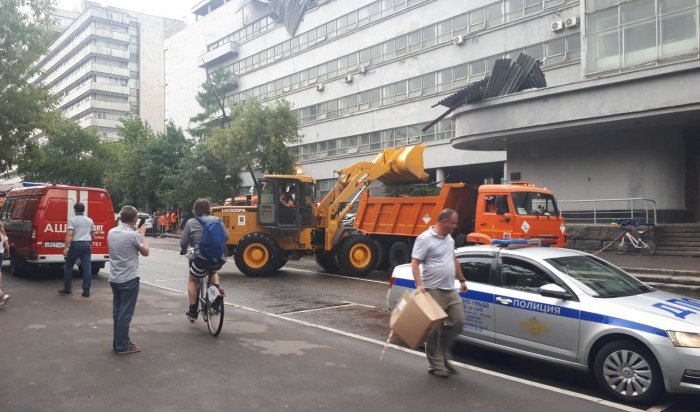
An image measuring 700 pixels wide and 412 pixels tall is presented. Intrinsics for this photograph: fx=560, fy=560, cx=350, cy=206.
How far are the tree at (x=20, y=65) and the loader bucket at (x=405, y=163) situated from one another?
968 centimetres

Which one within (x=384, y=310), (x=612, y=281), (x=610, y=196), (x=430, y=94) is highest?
(x=430, y=94)

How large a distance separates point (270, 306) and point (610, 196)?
1494 centimetres

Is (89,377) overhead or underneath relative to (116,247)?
underneath

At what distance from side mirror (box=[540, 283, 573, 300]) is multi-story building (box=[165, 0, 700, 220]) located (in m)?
13.1

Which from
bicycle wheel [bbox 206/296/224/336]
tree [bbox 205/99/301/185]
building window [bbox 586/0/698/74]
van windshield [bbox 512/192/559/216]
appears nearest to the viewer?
bicycle wheel [bbox 206/296/224/336]

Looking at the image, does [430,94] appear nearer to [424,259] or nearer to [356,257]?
[356,257]

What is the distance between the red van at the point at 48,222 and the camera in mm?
12102

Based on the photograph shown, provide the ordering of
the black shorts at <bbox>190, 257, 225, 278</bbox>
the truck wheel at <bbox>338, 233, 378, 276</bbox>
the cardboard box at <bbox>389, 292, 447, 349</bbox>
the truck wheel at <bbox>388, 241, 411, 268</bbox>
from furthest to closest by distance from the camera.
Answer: the truck wheel at <bbox>388, 241, 411, 268</bbox> < the truck wheel at <bbox>338, 233, 378, 276</bbox> < the black shorts at <bbox>190, 257, 225, 278</bbox> < the cardboard box at <bbox>389, 292, 447, 349</bbox>

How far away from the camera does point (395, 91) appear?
36188 mm

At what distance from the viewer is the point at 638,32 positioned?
17.7 meters

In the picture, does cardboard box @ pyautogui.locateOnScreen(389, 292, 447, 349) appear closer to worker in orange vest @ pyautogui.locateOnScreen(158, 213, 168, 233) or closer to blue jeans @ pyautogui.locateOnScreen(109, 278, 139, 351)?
blue jeans @ pyautogui.locateOnScreen(109, 278, 139, 351)

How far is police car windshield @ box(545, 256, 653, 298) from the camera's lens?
18.8 ft

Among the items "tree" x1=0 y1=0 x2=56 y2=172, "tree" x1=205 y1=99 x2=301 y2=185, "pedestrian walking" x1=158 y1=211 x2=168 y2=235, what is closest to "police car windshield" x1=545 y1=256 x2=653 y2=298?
"tree" x1=0 y1=0 x2=56 y2=172

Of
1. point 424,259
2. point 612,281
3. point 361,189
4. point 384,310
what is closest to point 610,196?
point 361,189
